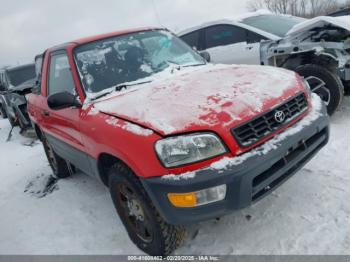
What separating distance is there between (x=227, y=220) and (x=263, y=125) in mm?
1031

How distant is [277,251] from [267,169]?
0.65 metres

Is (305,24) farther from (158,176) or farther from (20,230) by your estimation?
(20,230)

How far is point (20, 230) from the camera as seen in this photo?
3.63m

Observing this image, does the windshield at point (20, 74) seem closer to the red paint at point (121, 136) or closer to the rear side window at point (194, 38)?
the rear side window at point (194, 38)

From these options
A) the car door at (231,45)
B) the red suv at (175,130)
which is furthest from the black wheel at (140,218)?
the car door at (231,45)

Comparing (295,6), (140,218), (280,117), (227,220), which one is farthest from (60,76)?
(295,6)

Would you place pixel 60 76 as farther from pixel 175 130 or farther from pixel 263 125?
pixel 263 125

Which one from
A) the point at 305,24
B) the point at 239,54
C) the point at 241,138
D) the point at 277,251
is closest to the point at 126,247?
the point at 277,251

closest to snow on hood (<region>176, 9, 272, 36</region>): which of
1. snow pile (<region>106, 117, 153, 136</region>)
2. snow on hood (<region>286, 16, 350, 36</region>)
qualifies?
snow on hood (<region>286, 16, 350, 36</region>)

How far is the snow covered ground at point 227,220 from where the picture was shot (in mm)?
2600

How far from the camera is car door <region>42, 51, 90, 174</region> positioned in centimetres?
323

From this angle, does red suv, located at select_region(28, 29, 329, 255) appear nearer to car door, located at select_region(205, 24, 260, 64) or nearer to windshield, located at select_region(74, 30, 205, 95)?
windshield, located at select_region(74, 30, 205, 95)

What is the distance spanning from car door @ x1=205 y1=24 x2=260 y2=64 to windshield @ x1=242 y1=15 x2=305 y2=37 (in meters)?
0.25

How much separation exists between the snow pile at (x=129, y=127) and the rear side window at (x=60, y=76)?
35.1 inches
